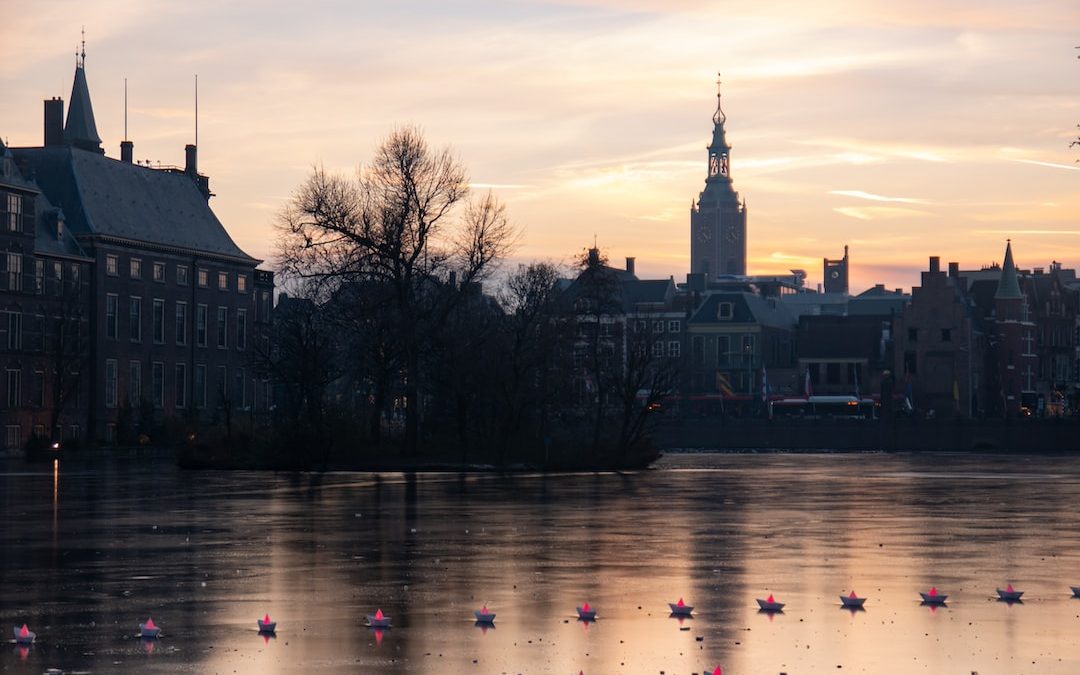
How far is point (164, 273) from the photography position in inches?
5037

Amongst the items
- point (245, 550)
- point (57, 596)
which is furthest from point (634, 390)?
point (57, 596)

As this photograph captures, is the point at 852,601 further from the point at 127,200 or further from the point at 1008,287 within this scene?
the point at 1008,287

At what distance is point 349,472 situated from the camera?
74125 millimetres

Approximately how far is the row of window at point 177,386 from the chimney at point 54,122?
62.9ft

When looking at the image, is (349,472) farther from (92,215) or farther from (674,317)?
(674,317)

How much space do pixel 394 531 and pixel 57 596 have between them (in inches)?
495

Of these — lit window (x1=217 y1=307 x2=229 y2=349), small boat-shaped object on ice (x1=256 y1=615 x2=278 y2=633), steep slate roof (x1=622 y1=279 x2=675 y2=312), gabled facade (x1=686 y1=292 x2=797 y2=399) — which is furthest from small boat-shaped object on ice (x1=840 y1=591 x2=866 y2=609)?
steep slate roof (x1=622 y1=279 x2=675 y2=312)

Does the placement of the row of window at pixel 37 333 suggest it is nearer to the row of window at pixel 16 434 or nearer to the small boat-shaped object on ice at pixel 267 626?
the row of window at pixel 16 434

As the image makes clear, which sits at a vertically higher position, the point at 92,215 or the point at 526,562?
the point at 92,215

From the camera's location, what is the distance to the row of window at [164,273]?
122 metres

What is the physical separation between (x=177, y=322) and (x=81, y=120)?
1773 centimetres

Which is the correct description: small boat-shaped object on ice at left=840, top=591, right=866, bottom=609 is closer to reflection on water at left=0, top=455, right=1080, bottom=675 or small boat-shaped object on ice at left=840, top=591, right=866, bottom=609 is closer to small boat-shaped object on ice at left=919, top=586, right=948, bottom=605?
reflection on water at left=0, top=455, right=1080, bottom=675

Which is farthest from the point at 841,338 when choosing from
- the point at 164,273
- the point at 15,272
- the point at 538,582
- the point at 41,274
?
the point at 538,582

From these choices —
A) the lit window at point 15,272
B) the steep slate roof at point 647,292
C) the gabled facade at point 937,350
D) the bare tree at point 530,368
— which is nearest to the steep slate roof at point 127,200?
the lit window at point 15,272
